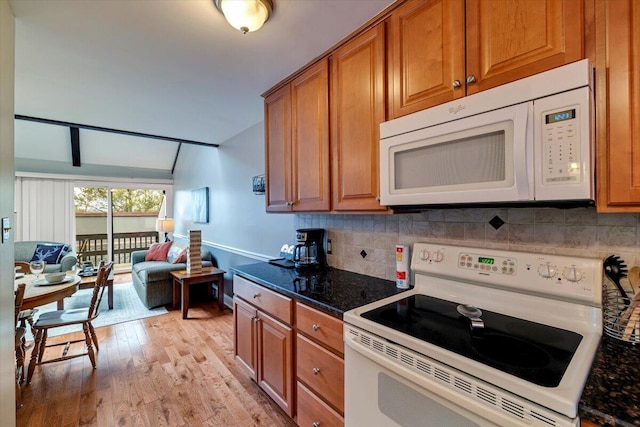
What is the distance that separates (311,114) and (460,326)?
5.05ft

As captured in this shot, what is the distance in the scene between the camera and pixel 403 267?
1.64 m

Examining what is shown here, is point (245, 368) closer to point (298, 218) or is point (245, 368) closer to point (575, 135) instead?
point (298, 218)

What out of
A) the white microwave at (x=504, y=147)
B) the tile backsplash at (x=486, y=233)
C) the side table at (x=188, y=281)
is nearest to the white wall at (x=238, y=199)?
the side table at (x=188, y=281)

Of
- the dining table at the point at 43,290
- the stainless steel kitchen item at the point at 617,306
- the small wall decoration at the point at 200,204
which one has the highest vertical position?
the small wall decoration at the point at 200,204

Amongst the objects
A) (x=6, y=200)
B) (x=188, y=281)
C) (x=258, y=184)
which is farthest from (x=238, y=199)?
(x=6, y=200)

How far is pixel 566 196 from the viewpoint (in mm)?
898

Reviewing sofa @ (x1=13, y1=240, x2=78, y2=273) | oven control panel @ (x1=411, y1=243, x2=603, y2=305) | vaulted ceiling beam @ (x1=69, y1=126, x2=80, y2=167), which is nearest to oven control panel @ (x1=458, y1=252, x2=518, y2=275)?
oven control panel @ (x1=411, y1=243, x2=603, y2=305)

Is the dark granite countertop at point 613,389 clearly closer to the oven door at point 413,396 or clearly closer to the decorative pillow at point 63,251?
the oven door at point 413,396

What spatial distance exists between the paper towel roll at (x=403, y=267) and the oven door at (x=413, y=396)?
0.54 m

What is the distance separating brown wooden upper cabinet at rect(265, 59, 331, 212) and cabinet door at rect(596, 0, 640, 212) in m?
1.26

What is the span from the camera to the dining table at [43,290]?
217 centimetres

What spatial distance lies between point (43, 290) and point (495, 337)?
320 cm

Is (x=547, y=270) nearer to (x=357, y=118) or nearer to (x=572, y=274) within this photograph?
(x=572, y=274)

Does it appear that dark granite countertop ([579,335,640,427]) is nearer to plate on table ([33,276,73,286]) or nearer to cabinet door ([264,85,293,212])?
cabinet door ([264,85,293,212])
